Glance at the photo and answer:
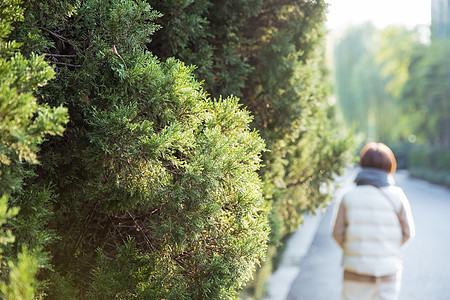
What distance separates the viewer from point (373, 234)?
11.9 ft

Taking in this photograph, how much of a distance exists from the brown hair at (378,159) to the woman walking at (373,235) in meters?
0.10

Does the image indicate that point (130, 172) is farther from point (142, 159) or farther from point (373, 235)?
point (373, 235)

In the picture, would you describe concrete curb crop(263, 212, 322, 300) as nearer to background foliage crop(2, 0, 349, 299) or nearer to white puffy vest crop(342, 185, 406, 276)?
white puffy vest crop(342, 185, 406, 276)

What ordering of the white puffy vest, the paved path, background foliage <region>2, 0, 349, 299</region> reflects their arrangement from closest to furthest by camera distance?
background foliage <region>2, 0, 349, 299</region>, the white puffy vest, the paved path

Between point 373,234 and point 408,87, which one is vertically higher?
point 408,87

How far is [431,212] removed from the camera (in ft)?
43.7

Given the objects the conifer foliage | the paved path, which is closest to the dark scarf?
the conifer foliage

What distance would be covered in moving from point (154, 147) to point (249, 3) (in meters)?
2.23

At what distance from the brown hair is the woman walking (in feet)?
0.34

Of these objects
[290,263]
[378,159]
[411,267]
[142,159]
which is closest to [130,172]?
[142,159]

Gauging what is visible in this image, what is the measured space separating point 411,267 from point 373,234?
497 centimetres

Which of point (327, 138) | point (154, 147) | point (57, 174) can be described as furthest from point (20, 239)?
point (327, 138)

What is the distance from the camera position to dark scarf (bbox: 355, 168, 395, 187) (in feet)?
12.5

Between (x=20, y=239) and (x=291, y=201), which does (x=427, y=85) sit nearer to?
(x=291, y=201)
